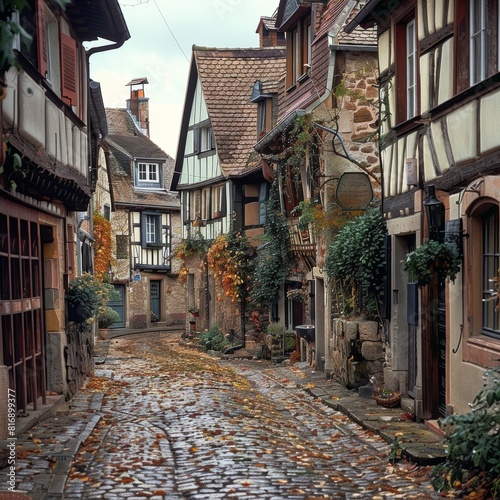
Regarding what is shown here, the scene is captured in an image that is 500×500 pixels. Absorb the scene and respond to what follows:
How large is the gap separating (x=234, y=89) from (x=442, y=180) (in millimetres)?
20232

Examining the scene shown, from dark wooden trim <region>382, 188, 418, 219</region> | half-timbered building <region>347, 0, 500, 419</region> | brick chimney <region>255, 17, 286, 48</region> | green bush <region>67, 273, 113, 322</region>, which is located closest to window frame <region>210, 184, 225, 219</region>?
brick chimney <region>255, 17, 286, 48</region>

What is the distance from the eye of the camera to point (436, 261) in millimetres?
9250

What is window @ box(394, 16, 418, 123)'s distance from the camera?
1171 cm

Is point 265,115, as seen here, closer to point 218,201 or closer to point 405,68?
point 218,201

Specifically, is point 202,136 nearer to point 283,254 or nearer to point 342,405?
point 283,254

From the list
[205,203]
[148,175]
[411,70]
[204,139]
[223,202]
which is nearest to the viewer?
[411,70]

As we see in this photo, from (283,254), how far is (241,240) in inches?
174

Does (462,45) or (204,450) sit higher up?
(462,45)

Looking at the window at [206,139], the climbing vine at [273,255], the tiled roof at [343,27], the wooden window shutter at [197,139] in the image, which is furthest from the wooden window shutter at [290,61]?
the wooden window shutter at [197,139]

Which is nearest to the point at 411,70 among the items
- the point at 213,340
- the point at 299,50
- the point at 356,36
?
the point at 356,36

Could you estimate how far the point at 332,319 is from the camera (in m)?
17.4

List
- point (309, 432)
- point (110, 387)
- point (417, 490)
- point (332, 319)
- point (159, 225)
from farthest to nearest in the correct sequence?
point (159, 225) → point (332, 319) → point (110, 387) → point (309, 432) → point (417, 490)

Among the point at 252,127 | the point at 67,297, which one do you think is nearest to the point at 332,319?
the point at 67,297

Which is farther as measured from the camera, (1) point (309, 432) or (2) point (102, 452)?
(1) point (309, 432)
